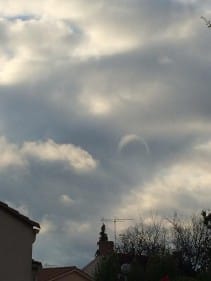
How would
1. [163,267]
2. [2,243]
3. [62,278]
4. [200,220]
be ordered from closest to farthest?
[2,243]
[163,267]
[62,278]
[200,220]

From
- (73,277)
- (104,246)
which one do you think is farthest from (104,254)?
(73,277)

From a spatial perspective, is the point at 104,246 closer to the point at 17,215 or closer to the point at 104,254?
the point at 104,254

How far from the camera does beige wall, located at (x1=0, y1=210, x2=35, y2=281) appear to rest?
2911 cm

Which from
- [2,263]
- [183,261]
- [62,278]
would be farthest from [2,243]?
[183,261]

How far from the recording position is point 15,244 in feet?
97.2

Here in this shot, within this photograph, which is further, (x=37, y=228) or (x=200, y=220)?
(x=200, y=220)

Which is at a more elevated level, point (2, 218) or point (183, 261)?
point (183, 261)

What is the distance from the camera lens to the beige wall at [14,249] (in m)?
29.1

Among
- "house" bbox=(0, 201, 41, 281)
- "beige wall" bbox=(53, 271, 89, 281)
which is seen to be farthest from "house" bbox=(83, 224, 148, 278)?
"house" bbox=(0, 201, 41, 281)

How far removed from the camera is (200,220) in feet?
226

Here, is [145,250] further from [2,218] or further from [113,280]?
[2,218]

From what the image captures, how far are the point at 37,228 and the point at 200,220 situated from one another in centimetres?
4016

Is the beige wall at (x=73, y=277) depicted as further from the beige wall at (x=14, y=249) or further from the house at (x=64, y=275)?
the beige wall at (x=14, y=249)

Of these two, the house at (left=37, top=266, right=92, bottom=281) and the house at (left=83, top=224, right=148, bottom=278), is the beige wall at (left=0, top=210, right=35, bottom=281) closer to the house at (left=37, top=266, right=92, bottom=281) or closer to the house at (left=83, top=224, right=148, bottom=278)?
the house at (left=37, top=266, right=92, bottom=281)
